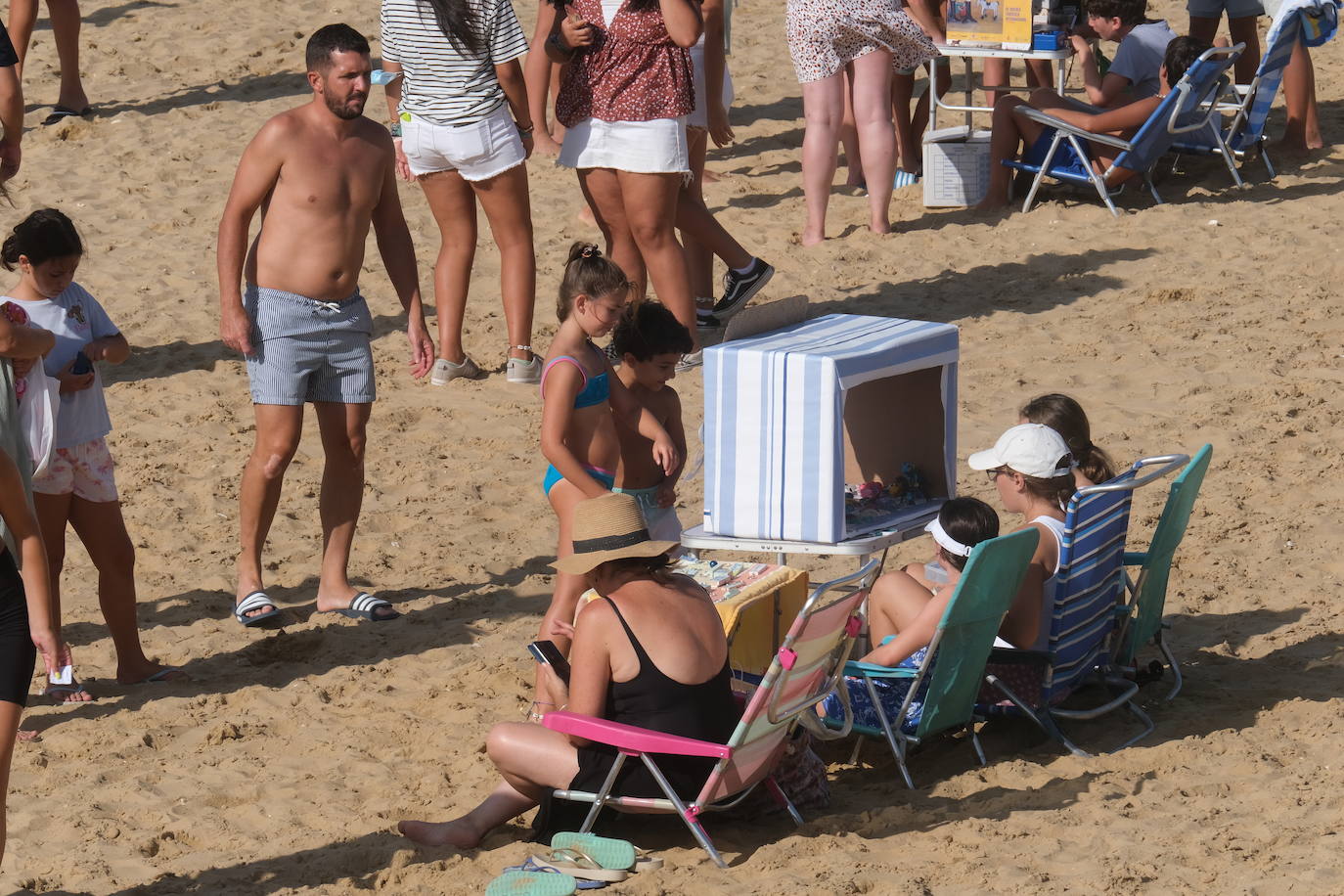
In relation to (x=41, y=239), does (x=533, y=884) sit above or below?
below

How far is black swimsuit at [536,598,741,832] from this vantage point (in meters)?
4.02

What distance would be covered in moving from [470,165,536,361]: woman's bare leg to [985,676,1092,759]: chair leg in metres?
3.53

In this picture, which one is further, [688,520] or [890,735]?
[688,520]

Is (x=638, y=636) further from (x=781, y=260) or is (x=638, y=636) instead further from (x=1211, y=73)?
(x=1211, y=73)

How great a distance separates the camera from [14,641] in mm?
3656

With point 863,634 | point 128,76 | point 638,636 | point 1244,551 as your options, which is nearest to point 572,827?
point 638,636

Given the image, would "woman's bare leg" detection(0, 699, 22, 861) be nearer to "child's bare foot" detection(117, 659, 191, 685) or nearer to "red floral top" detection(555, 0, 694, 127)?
"child's bare foot" detection(117, 659, 191, 685)

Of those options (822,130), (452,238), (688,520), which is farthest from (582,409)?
(822,130)

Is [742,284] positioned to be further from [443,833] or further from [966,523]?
[443,833]

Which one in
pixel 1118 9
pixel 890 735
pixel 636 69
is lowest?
pixel 890 735

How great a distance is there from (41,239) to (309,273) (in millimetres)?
917

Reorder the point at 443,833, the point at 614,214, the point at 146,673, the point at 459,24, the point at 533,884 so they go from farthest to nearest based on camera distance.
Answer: the point at 614,214 → the point at 459,24 → the point at 146,673 → the point at 443,833 → the point at 533,884

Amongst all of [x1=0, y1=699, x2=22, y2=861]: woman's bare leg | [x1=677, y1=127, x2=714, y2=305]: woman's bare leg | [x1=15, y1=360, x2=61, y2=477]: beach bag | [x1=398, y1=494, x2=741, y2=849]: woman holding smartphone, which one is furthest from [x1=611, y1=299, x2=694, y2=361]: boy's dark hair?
[x1=677, y1=127, x2=714, y2=305]: woman's bare leg

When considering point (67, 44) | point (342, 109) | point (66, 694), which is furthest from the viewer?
point (67, 44)
